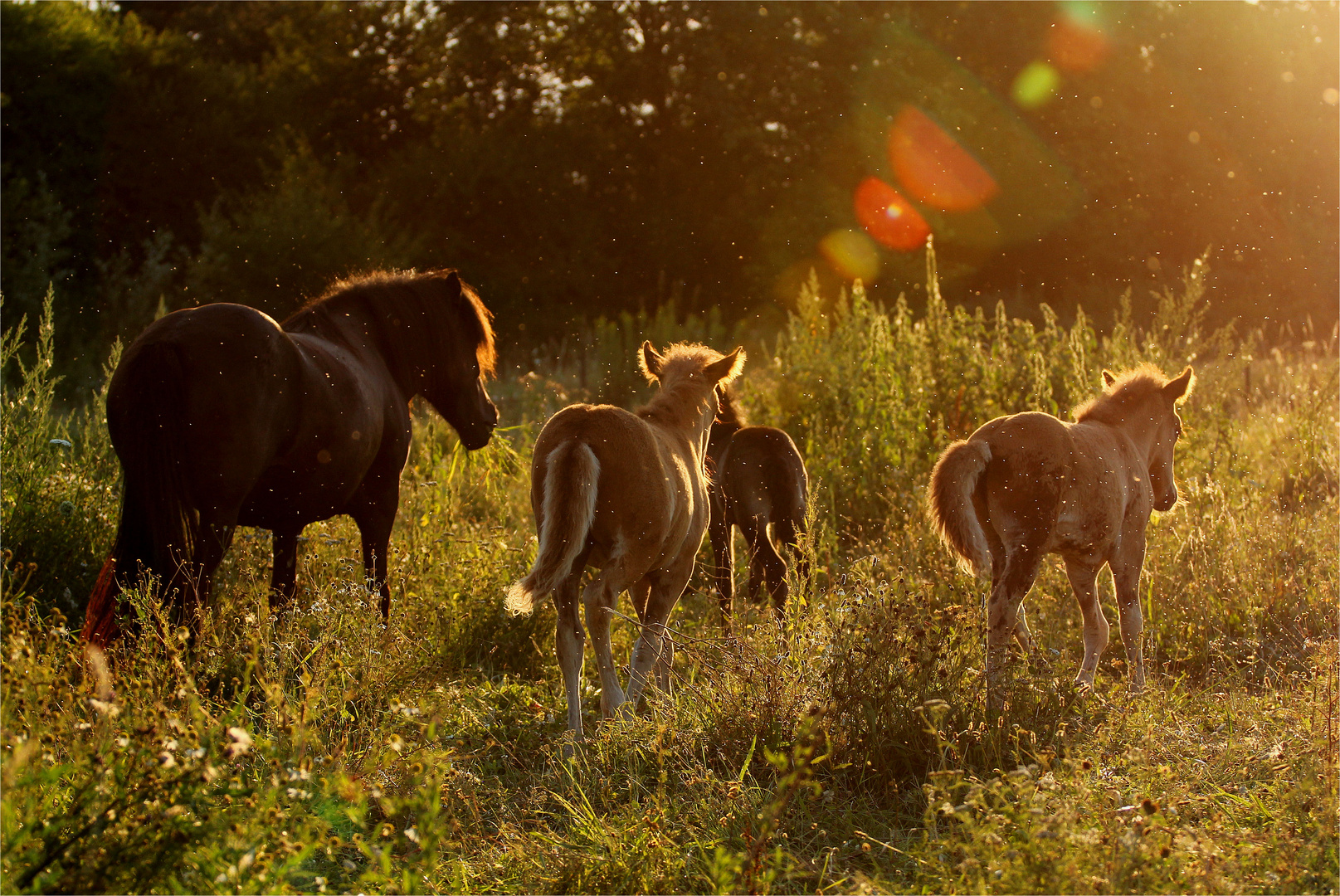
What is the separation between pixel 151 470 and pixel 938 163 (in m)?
24.6

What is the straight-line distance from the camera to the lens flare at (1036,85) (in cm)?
2736

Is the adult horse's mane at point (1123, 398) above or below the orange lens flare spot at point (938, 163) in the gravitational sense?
below

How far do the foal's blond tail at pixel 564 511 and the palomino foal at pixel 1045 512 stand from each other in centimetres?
151

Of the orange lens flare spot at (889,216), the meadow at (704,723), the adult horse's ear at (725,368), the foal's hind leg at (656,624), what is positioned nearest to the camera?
the meadow at (704,723)

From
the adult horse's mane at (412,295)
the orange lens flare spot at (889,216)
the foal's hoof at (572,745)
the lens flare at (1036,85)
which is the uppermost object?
the lens flare at (1036,85)

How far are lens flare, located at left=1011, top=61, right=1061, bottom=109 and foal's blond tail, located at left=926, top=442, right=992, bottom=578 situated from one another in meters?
25.7

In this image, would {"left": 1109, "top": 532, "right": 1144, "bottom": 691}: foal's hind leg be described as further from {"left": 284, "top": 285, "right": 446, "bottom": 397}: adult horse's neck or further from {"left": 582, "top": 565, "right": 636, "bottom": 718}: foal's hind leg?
{"left": 284, "top": 285, "right": 446, "bottom": 397}: adult horse's neck

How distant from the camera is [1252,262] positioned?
25.8 meters

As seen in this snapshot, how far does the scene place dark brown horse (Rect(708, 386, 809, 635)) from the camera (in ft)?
20.5

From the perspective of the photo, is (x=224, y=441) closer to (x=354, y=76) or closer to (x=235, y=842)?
(x=235, y=842)

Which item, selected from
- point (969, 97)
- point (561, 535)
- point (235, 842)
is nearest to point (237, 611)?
point (561, 535)

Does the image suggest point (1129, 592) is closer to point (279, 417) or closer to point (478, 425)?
point (478, 425)

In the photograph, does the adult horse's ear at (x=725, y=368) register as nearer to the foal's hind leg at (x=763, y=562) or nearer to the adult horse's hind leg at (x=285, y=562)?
the foal's hind leg at (x=763, y=562)

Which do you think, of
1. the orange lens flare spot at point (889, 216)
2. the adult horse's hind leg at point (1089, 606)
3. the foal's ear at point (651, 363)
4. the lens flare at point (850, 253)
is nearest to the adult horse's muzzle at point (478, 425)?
the foal's ear at point (651, 363)
